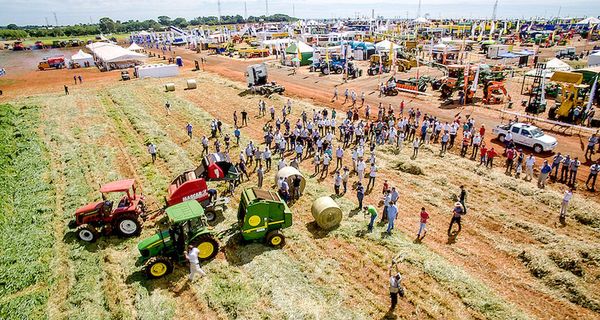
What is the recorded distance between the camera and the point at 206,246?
1202 centimetres

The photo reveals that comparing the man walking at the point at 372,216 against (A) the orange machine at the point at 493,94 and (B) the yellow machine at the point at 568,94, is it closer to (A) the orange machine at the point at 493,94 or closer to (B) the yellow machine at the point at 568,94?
(B) the yellow machine at the point at 568,94

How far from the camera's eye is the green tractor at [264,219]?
12.4 meters

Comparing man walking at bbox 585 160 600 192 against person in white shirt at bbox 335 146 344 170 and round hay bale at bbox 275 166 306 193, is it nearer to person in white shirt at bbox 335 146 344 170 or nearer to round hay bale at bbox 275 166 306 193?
person in white shirt at bbox 335 146 344 170

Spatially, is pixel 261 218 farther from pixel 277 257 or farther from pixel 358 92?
pixel 358 92

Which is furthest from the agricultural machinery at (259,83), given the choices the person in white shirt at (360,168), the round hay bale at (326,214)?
the round hay bale at (326,214)

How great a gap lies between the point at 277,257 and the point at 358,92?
27.1 metres

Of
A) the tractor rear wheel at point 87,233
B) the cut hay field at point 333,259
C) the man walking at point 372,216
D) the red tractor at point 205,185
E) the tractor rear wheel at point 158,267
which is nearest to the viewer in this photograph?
the cut hay field at point 333,259

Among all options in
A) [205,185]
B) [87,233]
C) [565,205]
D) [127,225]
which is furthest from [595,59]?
[87,233]

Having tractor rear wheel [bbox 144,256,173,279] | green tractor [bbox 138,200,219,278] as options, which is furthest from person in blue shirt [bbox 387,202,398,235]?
tractor rear wheel [bbox 144,256,173,279]

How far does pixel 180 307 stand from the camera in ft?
34.1

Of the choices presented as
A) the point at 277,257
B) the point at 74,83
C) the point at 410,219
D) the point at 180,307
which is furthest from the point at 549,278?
the point at 74,83

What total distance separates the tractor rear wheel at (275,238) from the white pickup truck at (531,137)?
53.2 ft

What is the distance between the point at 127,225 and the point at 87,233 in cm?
132

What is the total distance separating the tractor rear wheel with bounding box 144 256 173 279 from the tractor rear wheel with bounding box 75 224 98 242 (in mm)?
3307
